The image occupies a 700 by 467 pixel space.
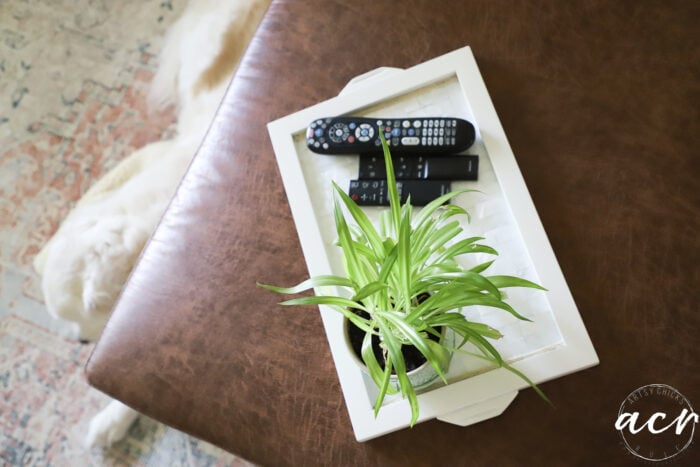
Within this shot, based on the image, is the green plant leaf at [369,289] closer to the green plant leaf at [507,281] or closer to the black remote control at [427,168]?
the green plant leaf at [507,281]

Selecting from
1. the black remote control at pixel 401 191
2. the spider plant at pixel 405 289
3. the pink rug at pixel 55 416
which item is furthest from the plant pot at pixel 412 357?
the pink rug at pixel 55 416

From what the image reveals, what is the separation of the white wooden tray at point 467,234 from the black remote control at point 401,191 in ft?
0.05

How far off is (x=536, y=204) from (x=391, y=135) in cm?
18

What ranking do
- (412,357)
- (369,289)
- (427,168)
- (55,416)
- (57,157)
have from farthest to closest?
(57,157) → (55,416) → (427,168) → (412,357) → (369,289)

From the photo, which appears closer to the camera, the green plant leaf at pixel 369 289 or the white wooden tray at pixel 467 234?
the green plant leaf at pixel 369 289

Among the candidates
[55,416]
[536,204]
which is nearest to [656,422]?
[536,204]

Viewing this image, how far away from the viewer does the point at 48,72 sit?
4.38ft

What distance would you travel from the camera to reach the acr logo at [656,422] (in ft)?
2.10

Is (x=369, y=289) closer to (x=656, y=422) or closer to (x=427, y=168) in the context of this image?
(x=427, y=168)

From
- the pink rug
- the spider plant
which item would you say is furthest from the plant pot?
the pink rug

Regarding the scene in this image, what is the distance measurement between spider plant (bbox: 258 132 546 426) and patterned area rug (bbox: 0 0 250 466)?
703mm

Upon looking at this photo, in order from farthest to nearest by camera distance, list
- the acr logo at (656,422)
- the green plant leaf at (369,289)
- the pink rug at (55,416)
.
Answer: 1. the pink rug at (55,416)
2. the acr logo at (656,422)
3. the green plant leaf at (369,289)

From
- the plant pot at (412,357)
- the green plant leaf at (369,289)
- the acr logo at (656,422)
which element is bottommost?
the acr logo at (656,422)

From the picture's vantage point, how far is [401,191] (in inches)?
27.9
